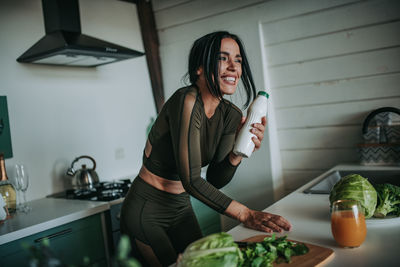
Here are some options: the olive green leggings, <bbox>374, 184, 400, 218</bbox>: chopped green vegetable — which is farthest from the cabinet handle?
<bbox>374, 184, 400, 218</bbox>: chopped green vegetable

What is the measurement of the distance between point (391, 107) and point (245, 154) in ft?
4.53

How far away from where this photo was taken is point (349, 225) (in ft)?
3.53

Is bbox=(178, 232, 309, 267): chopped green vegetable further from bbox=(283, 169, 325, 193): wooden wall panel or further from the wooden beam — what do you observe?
the wooden beam

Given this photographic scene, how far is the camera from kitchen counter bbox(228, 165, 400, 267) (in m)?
1.02

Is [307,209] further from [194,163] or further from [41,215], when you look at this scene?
[41,215]

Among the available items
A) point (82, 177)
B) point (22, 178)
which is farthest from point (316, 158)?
point (22, 178)

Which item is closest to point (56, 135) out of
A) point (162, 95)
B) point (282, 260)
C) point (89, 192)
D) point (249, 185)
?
point (89, 192)

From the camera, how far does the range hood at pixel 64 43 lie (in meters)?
2.25

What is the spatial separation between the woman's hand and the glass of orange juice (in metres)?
0.20

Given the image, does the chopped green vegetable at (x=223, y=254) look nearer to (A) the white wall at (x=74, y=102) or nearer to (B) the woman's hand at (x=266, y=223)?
(B) the woman's hand at (x=266, y=223)

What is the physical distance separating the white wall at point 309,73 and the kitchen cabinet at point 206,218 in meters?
0.24

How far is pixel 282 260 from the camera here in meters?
1.02

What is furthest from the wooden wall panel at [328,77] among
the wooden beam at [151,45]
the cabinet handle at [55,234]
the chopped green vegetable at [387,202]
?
the cabinet handle at [55,234]

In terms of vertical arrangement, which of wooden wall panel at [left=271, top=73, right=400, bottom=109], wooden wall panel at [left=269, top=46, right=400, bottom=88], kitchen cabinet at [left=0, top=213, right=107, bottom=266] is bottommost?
kitchen cabinet at [left=0, top=213, right=107, bottom=266]
